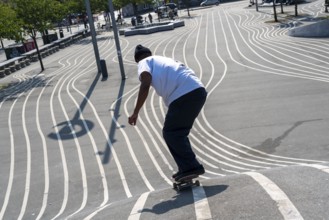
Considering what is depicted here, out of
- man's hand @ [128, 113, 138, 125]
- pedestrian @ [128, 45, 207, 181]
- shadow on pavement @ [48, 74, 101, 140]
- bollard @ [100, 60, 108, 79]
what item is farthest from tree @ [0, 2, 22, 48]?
pedestrian @ [128, 45, 207, 181]

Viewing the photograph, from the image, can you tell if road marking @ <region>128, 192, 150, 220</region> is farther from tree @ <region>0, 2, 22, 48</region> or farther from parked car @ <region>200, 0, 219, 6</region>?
parked car @ <region>200, 0, 219, 6</region>

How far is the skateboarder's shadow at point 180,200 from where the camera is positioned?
4.75m

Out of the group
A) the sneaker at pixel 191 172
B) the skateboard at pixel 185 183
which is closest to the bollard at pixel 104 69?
the skateboard at pixel 185 183

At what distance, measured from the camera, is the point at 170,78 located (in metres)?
5.24

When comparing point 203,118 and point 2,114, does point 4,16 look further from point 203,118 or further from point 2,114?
point 203,118

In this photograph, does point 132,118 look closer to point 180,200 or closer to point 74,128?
point 180,200

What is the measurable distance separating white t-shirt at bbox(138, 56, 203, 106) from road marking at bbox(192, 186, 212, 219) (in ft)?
3.67

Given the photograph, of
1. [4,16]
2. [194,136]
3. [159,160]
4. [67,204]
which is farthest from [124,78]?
[67,204]

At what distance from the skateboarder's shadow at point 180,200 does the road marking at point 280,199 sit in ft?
1.56

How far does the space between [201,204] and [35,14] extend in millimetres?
24599

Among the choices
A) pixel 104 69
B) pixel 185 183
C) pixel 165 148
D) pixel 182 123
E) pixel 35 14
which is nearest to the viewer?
pixel 182 123

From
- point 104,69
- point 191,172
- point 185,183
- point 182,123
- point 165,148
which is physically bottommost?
point 165,148

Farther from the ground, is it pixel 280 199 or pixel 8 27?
pixel 8 27

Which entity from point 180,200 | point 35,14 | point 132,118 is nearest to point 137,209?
point 180,200
